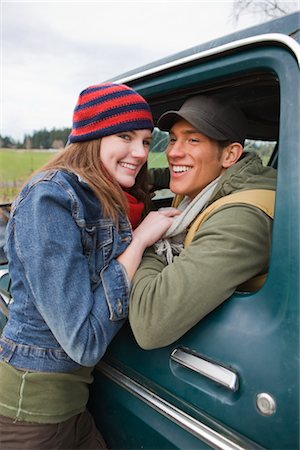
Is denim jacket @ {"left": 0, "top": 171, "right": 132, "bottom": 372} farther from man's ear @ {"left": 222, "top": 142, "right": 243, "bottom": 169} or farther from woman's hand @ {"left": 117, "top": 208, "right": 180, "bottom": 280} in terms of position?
man's ear @ {"left": 222, "top": 142, "right": 243, "bottom": 169}

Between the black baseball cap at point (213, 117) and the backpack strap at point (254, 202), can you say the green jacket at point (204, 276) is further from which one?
the black baseball cap at point (213, 117)

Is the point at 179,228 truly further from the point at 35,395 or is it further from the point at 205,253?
the point at 35,395

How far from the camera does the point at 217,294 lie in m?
1.06

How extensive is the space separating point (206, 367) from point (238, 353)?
0.38 feet

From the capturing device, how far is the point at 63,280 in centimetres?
115

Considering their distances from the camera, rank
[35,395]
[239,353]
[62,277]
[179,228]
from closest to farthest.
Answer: [239,353] → [62,277] → [35,395] → [179,228]

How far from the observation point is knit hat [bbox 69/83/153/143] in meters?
1.38

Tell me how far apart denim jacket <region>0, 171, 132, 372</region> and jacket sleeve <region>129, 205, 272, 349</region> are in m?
0.12

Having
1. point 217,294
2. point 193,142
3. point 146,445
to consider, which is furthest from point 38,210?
point 146,445

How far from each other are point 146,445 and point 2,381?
0.54 m

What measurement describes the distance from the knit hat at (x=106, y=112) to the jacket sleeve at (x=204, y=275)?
0.51 metres

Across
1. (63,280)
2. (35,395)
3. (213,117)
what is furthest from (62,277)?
(213,117)

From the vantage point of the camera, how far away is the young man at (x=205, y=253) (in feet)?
3.50

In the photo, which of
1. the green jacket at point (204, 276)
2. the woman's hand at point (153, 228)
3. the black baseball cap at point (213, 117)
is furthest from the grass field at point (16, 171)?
the green jacket at point (204, 276)
